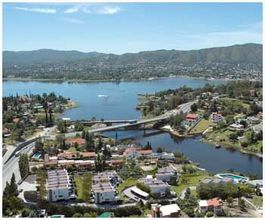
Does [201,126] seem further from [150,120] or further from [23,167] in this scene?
[23,167]

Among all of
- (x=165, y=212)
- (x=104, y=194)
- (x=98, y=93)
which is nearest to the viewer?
(x=165, y=212)

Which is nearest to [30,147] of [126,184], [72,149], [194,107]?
[72,149]

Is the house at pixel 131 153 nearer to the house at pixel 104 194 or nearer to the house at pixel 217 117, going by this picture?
the house at pixel 104 194

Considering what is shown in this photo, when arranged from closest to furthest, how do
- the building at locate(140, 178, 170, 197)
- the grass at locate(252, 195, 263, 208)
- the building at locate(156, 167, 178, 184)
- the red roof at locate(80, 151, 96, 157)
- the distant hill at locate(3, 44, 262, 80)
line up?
the grass at locate(252, 195, 263, 208) → the building at locate(140, 178, 170, 197) → the building at locate(156, 167, 178, 184) → the red roof at locate(80, 151, 96, 157) → the distant hill at locate(3, 44, 262, 80)

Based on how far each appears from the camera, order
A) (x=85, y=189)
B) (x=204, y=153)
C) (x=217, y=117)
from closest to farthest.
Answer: (x=85, y=189), (x=204, y=153), (x=217, y=117)

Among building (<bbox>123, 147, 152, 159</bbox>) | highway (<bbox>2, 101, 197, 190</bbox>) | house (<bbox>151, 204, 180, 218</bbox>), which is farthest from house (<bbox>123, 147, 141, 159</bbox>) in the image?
house (<bbox>151, 204, 180, 218</bbox>)

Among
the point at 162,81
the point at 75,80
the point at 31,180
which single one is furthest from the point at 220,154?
the point at 162,81

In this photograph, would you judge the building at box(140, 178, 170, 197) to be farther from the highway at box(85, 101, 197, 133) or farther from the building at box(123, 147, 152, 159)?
the highway at box(85, 101, 197, 133)
